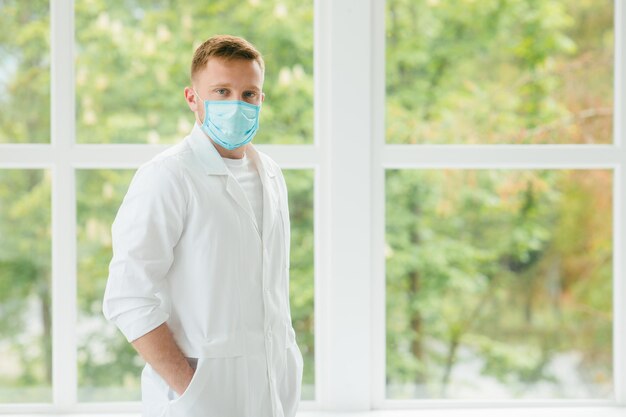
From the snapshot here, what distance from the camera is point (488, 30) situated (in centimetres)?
239

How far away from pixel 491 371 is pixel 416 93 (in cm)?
94

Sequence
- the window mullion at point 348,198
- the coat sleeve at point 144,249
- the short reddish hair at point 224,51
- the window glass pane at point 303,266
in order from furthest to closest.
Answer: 1. the window glass pane at point 303,266
2. the window mullion at point 348,198
3. the short reddish hair at point 224,51
4. the coat sleeve at point 144,249

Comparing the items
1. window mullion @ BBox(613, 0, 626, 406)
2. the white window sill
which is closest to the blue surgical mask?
the white window sill

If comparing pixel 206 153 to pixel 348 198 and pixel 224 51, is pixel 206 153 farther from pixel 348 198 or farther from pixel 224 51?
pixel 348 198

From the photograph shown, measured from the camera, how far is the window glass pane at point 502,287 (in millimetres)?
2391

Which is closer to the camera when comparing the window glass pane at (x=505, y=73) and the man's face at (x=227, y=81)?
the man's face at (x=227, y=81)

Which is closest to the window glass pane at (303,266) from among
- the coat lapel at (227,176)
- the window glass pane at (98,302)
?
the window glass pane at (98,302)

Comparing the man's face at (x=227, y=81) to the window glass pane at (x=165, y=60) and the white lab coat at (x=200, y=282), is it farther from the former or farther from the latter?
the window glass pane at (x=165, y=60)

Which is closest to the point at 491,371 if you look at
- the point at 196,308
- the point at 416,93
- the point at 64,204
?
the point at 416,93

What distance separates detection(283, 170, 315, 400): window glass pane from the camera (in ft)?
7.62

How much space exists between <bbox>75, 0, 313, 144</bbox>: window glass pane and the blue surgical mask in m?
0.69

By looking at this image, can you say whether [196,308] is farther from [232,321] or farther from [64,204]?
[64,204]

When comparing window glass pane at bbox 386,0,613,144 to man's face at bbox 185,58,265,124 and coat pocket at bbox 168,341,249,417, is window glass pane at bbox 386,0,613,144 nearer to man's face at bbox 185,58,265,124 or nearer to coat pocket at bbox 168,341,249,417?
man's face at bbox 185,58,265,124

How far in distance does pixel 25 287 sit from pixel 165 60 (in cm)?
83
